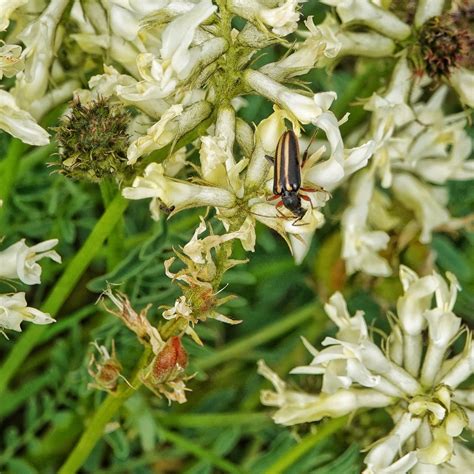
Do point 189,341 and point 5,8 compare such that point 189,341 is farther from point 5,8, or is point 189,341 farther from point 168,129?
point 5,8

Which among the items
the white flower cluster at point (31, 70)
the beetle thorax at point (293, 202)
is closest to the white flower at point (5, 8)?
the white flower cluster at point (31, 70)

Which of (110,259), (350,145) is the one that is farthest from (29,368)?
(350,145)

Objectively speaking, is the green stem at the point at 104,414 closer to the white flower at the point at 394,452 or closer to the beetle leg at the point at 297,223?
the beetle leg at the point at 297,223

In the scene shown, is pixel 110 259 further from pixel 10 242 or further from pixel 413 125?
pixel 413 125

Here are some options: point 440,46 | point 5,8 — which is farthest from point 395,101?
point 5,8

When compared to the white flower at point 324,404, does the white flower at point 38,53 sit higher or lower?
higher

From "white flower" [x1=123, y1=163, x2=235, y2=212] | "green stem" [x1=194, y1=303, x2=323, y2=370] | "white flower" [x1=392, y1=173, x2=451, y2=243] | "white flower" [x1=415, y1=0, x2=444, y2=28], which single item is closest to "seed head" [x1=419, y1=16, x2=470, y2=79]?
"white flower" [x1=415, y1=0, x2=444, y2=28]

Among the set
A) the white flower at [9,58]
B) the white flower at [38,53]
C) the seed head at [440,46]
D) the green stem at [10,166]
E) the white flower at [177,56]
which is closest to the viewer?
the white flower at [177,56]
